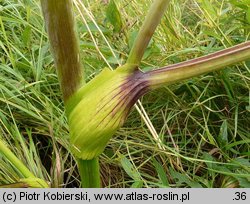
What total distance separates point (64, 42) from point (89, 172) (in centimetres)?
17

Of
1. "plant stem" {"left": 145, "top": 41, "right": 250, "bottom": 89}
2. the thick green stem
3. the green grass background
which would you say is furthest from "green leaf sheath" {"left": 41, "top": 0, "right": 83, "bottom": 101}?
the green grass background

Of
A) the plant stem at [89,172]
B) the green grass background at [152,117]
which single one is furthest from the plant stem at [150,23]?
the green grass background at [152,117]

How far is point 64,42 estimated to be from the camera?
52 cm

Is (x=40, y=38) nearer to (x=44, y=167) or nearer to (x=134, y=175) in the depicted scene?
(x=44, y=167)

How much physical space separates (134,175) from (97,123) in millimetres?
225

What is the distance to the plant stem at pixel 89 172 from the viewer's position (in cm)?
58

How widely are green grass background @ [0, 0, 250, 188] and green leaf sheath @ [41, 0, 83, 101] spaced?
23 centimetres

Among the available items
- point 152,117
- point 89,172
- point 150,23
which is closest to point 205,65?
point 150,23

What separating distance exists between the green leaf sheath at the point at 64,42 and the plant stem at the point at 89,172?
0.09 m

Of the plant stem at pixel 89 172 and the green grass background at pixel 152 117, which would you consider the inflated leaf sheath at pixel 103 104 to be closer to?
the plant stem at pixel 89 172
